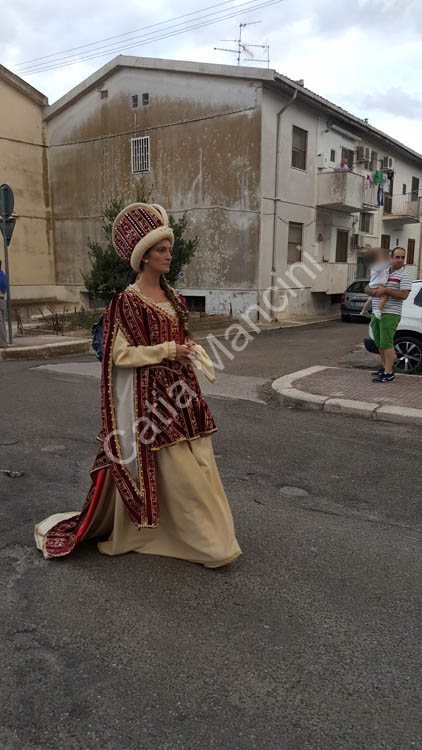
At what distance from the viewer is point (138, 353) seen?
2.89 m

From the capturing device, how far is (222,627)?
8.42ft

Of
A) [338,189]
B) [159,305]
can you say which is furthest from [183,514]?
[338,189]

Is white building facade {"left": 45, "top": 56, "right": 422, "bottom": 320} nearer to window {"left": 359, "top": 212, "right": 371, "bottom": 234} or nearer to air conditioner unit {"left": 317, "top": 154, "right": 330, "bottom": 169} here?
air conditioner unit {"left": 317, "top": 154, "right": 330, "bottom": 169}

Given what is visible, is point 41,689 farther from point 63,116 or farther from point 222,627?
point 63,116

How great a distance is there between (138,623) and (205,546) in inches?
21.3

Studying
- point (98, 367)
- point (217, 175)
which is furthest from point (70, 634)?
point (217, 175)

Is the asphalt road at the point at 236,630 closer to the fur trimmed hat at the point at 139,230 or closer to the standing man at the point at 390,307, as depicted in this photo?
the fur trimmed hat at the point at 139,230

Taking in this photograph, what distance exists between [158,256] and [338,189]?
1893cm

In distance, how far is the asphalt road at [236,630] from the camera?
78.8 inches

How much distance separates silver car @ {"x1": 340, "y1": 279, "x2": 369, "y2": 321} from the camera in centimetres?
1933

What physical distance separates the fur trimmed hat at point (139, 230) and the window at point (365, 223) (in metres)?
23.2

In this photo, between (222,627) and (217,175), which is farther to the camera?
(217,175)

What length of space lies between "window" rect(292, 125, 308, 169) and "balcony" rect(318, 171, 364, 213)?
3.78ft

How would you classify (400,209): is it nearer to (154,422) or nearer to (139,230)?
(139,230)
